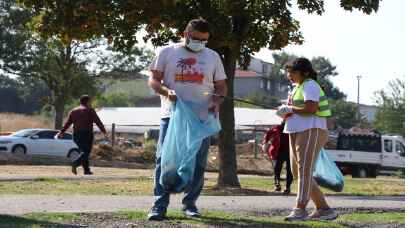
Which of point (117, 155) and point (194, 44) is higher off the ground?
point (194, 44)

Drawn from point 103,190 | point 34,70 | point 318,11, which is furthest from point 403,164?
point 103,190

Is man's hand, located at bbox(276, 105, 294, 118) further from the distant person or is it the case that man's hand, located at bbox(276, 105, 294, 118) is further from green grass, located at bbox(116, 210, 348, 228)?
the distant person

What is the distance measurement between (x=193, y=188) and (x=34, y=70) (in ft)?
129

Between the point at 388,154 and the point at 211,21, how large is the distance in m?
28.8

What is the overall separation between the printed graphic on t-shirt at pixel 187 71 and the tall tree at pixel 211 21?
661 cm

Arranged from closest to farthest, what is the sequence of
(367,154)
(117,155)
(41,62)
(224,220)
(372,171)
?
1. (224,220)
2. (117,155)
3. (372,171)
4. (367,154)
5. (41,62)

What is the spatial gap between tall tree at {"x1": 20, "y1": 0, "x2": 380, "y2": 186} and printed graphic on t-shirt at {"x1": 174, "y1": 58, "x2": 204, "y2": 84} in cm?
661

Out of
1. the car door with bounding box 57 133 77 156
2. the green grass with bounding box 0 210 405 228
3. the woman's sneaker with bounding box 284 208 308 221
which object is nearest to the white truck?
the car door with bounding box 57 133 77 156

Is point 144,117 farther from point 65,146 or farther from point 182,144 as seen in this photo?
point 182,144

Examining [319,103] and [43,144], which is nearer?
[319,103]

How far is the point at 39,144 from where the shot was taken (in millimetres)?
37344

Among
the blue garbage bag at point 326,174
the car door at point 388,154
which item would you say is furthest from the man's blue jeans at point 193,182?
the car door at point 388,154

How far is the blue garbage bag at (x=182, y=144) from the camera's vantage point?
877 cm

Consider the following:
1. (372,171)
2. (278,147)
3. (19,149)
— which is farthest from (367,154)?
(278,147)
